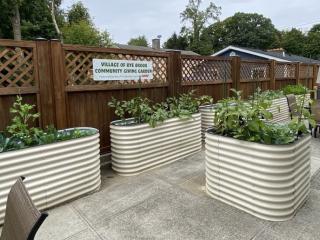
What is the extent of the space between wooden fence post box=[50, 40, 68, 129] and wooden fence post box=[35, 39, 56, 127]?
→ 0.05 metres

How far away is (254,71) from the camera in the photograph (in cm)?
753

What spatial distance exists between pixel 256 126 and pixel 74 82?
2439 mm

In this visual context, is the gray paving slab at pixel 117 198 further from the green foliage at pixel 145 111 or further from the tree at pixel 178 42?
the tree at pixel 178 42

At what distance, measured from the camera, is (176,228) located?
7.69 feet

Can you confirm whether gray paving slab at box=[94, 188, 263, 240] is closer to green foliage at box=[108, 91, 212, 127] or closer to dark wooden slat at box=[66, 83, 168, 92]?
green foliage at box=[108, 91, 212, 127]

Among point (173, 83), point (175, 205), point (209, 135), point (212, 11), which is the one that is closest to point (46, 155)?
point (175, 205)

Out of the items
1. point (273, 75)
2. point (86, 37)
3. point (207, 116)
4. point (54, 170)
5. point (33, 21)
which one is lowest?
point (54, 170)

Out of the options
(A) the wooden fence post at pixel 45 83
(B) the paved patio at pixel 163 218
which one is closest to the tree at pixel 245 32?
(A) the wooden fence post at pixel 45 83

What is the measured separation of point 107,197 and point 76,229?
2.12 ft

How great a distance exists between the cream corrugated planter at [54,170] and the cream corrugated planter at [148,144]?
52 cm

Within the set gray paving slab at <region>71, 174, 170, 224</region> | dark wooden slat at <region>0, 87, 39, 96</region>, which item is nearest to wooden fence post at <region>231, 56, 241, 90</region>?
gray paving slab at <region>71, 174, 170, 224</region>

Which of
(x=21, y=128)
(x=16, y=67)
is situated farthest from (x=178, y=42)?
(x=21, y=128)

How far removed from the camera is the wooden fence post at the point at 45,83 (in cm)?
321

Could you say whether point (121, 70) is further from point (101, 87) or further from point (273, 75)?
point (273, 75)
